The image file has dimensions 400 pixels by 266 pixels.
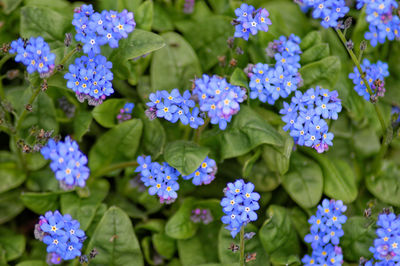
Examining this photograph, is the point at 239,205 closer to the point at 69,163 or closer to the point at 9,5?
the point at 69,163

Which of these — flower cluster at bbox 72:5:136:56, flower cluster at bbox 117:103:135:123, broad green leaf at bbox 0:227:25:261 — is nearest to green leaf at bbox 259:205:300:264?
flower cluster at bbox 117:103:135:123

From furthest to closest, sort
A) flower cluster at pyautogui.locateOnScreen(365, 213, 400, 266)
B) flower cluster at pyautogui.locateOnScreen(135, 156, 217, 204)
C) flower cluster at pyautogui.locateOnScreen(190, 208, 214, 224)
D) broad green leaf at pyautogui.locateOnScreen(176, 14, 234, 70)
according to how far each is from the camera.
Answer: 1. broad green leaf at pyautogui.locateOnScreen(176, 14, 234, 70)
2. flower cluster at pyautogui.locateOnScreen(190, 208, 214, 224)
3. flower cluster at pyautogui.locateOnScreen(135, 156, 217, 204)
4. flower cluster at pyautogui.locateOnScreen(365, 213, 400, 266)

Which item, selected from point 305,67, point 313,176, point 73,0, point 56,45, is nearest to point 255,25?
point 305,67

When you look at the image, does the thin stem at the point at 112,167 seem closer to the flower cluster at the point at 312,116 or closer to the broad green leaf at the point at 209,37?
the broad green leaf at the point at 209,37

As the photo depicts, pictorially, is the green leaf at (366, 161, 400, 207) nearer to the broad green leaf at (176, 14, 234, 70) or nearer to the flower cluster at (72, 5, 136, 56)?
the broad green leaf at (176, 14, 234, 70)

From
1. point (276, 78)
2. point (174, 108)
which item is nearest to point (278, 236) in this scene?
point (276, 78)

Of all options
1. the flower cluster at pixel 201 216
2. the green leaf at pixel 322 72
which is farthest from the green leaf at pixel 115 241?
the green leaf at pixel 322 72
